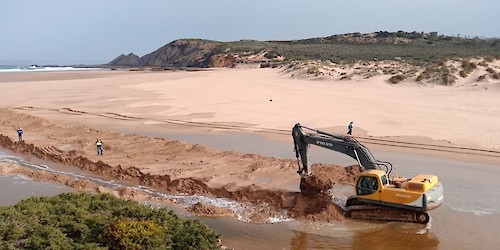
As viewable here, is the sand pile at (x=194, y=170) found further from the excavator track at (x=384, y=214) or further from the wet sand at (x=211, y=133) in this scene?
the excavator track at (x=384, y=214)

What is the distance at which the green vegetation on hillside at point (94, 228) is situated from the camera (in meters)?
9.09

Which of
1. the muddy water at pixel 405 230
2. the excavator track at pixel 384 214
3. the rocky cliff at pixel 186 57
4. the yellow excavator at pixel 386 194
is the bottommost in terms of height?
the muddy water at pixel 405 230

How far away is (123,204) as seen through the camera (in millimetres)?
11383

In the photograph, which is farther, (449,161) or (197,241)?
(449,161)

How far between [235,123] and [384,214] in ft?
53.1

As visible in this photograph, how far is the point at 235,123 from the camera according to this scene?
28.4 metres

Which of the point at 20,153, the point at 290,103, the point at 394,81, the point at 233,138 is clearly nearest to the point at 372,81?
the point at 394,81

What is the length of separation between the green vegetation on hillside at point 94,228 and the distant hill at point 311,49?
242ft

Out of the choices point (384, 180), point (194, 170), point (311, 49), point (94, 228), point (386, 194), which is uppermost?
point (311, 49)

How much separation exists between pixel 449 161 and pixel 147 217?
14035 mm

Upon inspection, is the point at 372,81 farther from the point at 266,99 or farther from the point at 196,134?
the point at 196,134

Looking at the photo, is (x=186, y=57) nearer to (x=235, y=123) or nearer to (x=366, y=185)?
(x=235, y=123)

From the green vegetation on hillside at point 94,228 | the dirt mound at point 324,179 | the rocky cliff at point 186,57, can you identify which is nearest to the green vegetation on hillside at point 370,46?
the rocky cliff at point 186,57

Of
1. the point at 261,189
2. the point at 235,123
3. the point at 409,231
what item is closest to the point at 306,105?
the point at 235,123
